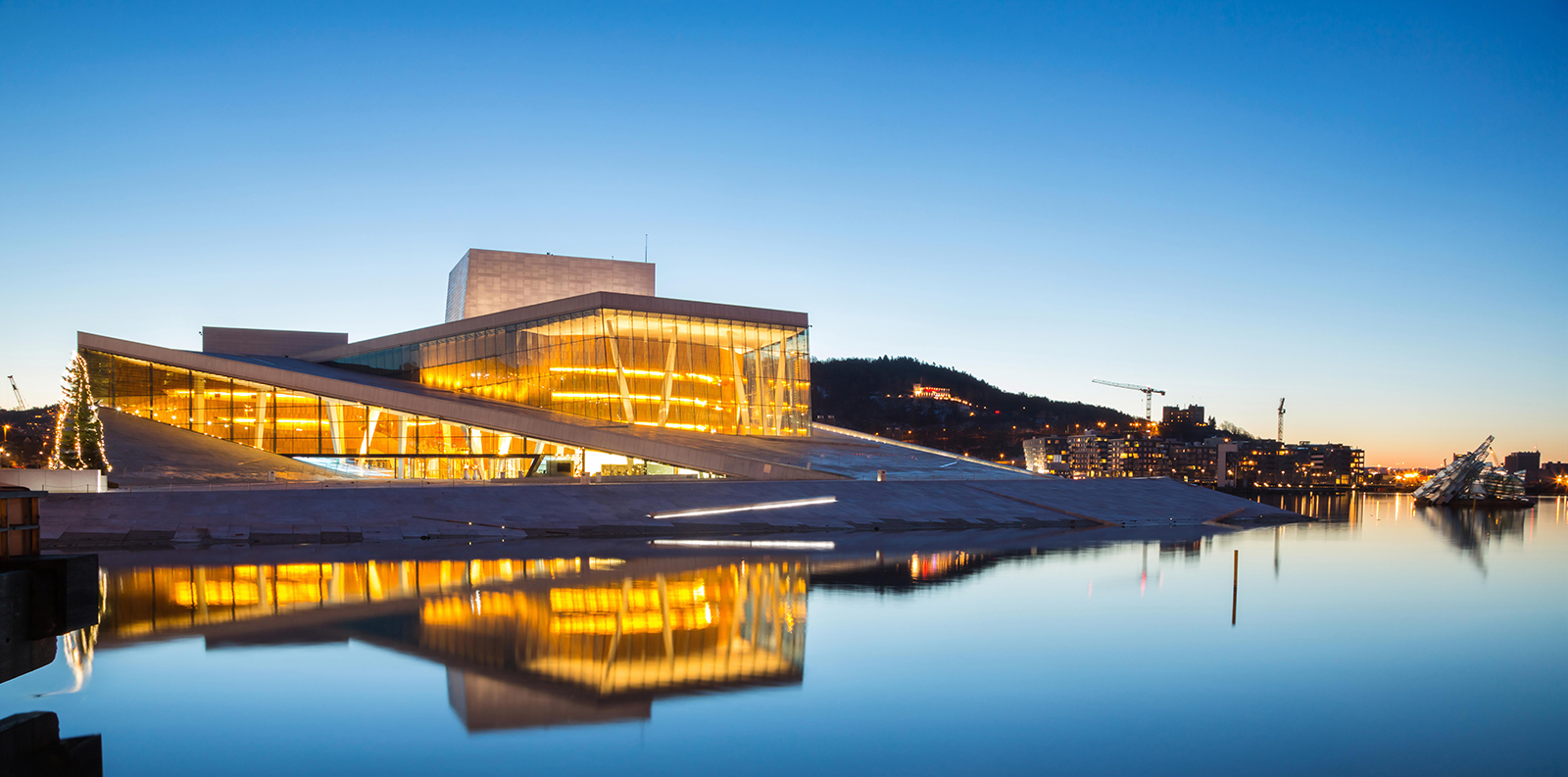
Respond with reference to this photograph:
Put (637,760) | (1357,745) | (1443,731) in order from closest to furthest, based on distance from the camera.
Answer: (637,760)
(1357,745)
(1443,731)

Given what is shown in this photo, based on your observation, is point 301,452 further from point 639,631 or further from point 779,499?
point 639,631

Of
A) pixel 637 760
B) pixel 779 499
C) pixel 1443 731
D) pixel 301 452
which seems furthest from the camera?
pixel 301 452

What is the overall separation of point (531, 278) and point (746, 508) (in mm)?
28479

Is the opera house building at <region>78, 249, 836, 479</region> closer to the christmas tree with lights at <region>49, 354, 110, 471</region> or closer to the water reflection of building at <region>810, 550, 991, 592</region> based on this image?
the christmas tree with lights at <region>49, 354, 110, 471</region>

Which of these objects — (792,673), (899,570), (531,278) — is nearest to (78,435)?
(899,570)

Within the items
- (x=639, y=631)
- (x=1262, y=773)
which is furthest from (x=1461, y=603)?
(x=639, y=631)

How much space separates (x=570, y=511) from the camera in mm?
28203

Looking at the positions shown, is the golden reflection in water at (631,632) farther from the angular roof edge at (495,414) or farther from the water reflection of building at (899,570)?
the angular roof edge at (495,414)

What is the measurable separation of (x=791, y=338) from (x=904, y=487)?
44.1 feet

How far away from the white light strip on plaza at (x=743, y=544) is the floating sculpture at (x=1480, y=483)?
64.6m

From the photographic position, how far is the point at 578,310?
41.4 meters

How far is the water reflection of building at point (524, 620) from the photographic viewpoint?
9.77 metres

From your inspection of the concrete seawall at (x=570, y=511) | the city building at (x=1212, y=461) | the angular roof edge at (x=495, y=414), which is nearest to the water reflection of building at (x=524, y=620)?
the concrete seawall at (x=570, y=511)

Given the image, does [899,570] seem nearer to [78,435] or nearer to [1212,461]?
[78,435]
